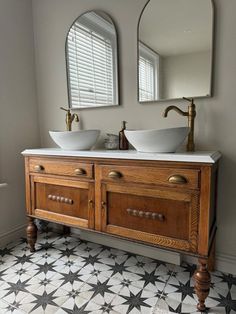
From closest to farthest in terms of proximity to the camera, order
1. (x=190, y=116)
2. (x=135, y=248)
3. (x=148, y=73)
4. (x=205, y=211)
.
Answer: (x=205, y=211) < (x=190, y=116) < (x=148, y=73) < (x=135, y=248)

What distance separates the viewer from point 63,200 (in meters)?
1.58

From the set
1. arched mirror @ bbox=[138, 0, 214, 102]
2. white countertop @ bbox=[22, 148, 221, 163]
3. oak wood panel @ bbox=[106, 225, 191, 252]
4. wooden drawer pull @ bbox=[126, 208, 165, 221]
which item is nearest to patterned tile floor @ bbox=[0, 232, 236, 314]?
oak wood panel @ bbox=[106, 225, 191, 252]

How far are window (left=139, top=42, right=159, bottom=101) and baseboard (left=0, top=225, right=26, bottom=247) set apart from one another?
157cm

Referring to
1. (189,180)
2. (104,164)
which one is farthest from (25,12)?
(189,180)

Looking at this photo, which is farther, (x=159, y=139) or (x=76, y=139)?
(x=76, y=139)

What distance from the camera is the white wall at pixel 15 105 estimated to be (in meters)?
1.90

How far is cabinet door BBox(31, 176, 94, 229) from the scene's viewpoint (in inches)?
58.0

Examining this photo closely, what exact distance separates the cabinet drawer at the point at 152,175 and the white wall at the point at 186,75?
1.94 ft

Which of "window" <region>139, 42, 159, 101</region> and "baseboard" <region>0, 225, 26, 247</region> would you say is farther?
"baseboard" <region>0, 225, 26, 247</region>

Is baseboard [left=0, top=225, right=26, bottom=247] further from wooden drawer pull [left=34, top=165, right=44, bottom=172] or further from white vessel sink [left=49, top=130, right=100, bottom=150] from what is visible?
white vessel sink [left=49, top=130, right=100, bottom=150]

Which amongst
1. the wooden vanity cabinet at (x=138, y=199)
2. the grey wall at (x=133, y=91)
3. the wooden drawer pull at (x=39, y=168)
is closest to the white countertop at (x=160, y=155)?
the wooden vanity cabinet at (x=138, y=199)

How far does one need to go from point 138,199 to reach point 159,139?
0.36 m

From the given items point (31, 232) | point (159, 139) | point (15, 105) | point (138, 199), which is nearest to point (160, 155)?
point (159, 139)

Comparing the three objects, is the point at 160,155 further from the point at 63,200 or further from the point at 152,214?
the point at 63,200
